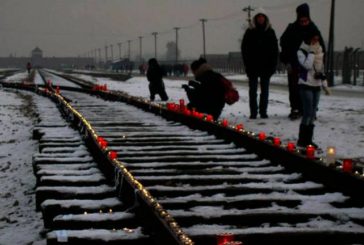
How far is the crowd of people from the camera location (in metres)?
7.01

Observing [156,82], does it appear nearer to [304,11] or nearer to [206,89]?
[206,89]

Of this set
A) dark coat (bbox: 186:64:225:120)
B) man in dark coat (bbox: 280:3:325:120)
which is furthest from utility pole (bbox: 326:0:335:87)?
man in dark coat (bbox: 280:3:325:120)

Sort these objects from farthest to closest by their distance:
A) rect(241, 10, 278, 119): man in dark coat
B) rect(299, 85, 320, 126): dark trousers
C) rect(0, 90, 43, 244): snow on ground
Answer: rect(241, 10, 278, 119): man in dark coat < rect(299, 85, 320, 126): dark trousers < rect(0, 90, 43, 244): snow on ground

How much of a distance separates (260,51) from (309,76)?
4085 millimetres

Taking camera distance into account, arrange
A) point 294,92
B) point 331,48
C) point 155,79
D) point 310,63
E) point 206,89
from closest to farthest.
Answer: point 310,63 < point 206,89 < point 294,92 < point 155,79 < point 331,48

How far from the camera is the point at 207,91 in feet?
31.8

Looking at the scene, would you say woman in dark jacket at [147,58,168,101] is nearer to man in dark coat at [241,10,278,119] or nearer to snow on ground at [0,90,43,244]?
man in dark coat at [241,10,278,119]

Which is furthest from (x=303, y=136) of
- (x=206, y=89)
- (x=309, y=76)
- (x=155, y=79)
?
(x=155, y=79)

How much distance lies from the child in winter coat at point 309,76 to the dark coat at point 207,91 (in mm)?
2792

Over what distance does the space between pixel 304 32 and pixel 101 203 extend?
450cm

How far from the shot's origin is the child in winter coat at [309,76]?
694 cm

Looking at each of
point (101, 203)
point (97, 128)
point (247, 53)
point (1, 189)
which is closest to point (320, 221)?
point (101, 203)

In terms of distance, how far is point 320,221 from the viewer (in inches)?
137

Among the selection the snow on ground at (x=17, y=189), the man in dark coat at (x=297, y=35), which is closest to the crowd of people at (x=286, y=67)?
the man in dark coat at (x=297, y=35)
